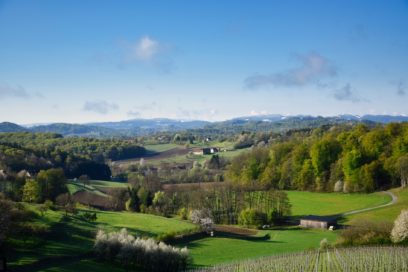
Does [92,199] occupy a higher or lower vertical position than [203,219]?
lower

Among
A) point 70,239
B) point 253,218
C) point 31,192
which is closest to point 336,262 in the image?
point 70,239

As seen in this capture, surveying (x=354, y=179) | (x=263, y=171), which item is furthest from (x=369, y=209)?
(x=263, y=171)

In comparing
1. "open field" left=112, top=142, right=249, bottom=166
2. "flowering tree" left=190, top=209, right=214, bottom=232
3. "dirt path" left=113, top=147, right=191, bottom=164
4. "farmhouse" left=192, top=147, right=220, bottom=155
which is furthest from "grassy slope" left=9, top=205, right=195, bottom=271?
"farmhouse" left=192, top=147, right=220, bottom=155

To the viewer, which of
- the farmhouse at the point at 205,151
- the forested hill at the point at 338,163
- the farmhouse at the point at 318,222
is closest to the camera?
the farmhouse at the point at 318,222

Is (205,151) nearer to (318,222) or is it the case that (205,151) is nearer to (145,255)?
(318,222)

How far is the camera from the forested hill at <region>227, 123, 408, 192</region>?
270ft

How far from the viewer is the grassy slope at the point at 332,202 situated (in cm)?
7225

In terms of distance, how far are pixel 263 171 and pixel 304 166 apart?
1179cm

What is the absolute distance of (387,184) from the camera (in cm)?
8262

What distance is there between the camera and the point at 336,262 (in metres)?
38.9

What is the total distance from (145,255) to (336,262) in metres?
17.6

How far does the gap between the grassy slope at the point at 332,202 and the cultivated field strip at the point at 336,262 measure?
29.6 m

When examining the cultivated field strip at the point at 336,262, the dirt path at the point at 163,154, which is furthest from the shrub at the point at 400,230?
the dirt path at the point at 163,154

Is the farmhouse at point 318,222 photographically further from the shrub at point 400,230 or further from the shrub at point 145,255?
the shrub at point 145,255
